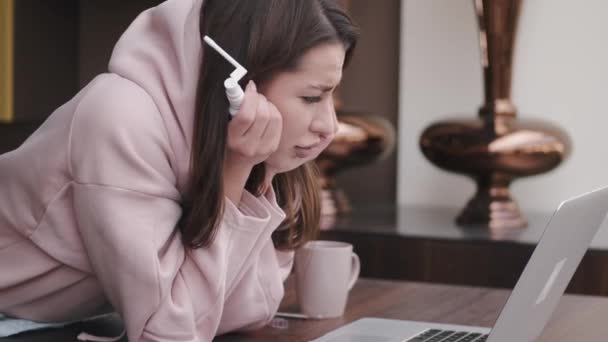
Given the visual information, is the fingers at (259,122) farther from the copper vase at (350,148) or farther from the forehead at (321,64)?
the copper vase at (350,148)

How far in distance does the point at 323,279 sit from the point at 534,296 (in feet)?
1.05

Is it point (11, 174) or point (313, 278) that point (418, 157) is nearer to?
point (313, 278)

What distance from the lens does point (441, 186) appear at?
287cm

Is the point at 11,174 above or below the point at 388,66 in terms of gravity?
above

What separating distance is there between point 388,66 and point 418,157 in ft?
0.86

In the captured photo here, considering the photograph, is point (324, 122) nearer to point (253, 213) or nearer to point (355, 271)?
point (253, 213)

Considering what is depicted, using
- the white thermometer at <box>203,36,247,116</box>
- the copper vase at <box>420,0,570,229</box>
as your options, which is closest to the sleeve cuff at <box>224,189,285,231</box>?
the white thermometer at <box>203,36,247,116</box>

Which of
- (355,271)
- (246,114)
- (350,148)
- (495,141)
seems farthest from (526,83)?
(246,114)

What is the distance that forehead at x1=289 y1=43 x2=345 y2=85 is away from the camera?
3.51 feet

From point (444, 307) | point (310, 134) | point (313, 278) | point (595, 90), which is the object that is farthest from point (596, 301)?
point (595, 90)

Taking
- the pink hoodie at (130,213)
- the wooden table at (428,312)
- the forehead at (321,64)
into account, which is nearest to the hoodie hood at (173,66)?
the pink hoodie at (130,213)

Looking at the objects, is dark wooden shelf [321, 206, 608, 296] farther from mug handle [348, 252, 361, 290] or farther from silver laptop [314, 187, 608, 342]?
silver laptop [314, 187, 608, 342]

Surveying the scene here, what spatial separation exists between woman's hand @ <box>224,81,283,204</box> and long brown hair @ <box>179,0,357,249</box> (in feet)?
0.05

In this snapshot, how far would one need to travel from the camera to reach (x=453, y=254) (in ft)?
7.25
